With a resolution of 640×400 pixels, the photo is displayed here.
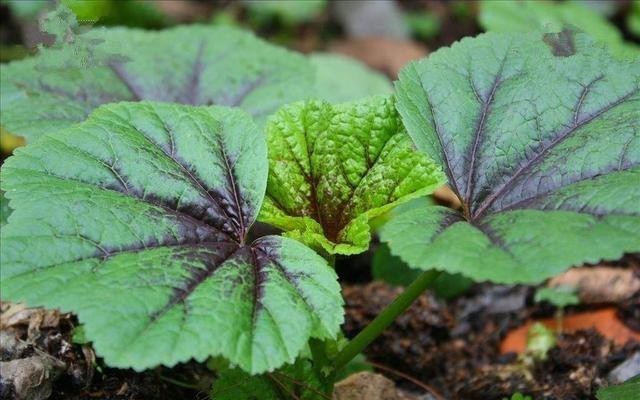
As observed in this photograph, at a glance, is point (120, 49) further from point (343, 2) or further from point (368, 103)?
point (343, 2)

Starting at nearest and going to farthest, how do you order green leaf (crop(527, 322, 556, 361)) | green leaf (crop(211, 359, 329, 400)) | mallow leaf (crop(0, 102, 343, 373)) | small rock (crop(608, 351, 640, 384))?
mallow leaf (crop(0, 102, 343, 373)) → green leaf (crop(211, 359, 329, 400)) → small rock (crop(608, 351, 640, 384)) → green leaf (crop(527, 322, 556, 361))

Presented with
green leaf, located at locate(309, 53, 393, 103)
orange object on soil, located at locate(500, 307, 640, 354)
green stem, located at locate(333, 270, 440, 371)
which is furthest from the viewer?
green leaf, located at locate(309, 53, 393, 103)

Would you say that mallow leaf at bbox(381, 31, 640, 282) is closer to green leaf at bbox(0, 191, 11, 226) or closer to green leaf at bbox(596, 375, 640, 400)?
green leaf at bbox(596, 375, 640, 400)

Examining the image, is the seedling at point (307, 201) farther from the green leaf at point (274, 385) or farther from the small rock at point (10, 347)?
the small rock at point (10, 347)

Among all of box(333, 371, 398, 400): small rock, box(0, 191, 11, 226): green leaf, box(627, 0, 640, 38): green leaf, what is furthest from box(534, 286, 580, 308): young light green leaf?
box(627, 0, 640, 38): green leaf

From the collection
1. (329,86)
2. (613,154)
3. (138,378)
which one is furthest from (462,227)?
(329,86)

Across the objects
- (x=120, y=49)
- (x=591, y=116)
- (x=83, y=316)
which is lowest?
(x=83, y=316)
